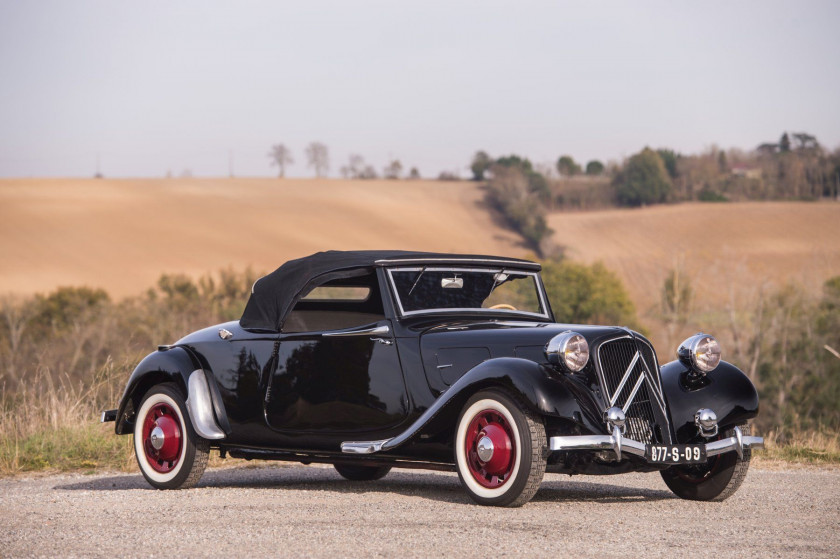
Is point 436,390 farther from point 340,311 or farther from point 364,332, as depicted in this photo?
point 340,311

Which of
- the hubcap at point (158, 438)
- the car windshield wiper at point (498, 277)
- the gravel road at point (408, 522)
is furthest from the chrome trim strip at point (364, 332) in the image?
the hubcap at point (158, 438)

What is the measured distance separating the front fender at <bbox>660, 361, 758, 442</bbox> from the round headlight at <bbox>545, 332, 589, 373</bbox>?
0.97 metres

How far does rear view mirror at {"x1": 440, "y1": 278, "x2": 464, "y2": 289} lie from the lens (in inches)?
335

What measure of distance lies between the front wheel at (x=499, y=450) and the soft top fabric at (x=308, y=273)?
1.66 metres

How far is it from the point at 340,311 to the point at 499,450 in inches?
105

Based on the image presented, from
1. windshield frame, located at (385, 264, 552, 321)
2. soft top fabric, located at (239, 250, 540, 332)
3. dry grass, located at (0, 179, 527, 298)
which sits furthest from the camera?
dry grass, located at (0, 179, 527, 298)

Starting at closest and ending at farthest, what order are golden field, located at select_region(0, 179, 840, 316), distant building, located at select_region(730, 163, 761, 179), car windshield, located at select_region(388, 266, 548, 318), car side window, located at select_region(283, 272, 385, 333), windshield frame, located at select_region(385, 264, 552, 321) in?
windshield frame, located at select_region(385, 264, 552, 321) → car windshield, located at select_region(388, 266, 548, 318) → car side window, located at select_region(283, 272, 385, 333) → golden field, located at select_region(0, 179, 840, 316) → distant building, located at select_region(730, 163, 761, 179)

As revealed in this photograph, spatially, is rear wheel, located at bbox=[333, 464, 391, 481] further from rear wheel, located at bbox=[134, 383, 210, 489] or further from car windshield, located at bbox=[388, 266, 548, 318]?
car windshield, located at bbox=[388, 266, 548, 318]

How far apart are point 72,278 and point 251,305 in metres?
64.5

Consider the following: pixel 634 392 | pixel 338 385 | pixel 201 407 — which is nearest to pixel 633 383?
pixel 634 392

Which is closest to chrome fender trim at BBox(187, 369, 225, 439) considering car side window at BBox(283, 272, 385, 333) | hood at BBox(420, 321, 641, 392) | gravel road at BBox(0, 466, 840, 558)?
gravel road at BBox(0, 466, 840, 558)

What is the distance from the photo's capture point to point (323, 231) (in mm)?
86000

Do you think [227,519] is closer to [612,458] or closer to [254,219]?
[612,458]

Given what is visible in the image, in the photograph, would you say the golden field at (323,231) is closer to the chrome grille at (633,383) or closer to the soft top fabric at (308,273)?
the soft top fabric at (308,273)
